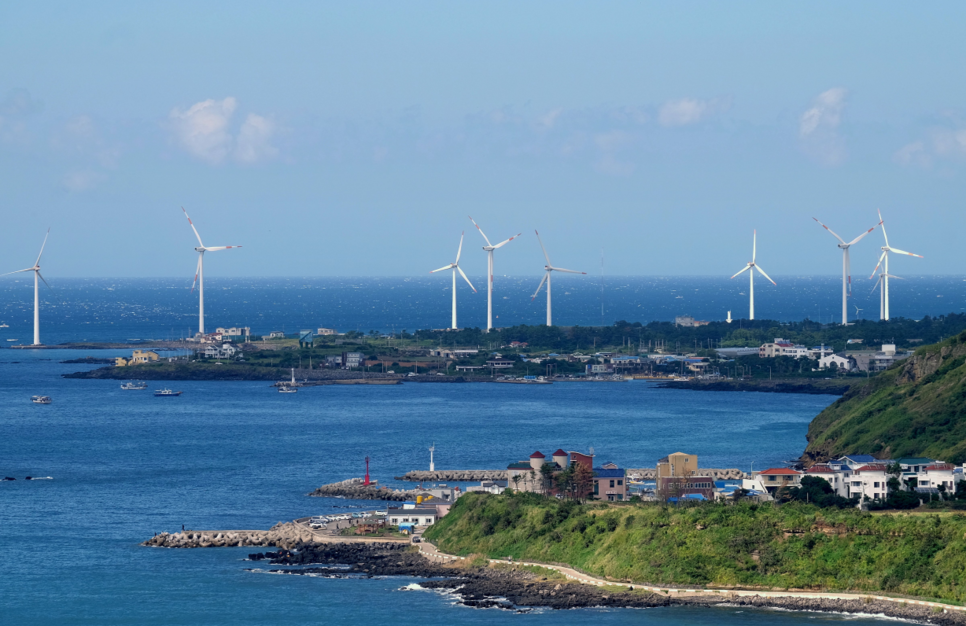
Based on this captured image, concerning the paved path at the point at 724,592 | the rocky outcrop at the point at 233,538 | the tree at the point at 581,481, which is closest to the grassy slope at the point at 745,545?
the paved path at the point at 724,592

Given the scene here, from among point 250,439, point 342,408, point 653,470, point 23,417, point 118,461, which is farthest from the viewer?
point 342,408

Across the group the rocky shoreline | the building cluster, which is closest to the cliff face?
the building cluster

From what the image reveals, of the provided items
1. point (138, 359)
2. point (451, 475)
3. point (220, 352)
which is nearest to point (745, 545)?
point (451, 475)

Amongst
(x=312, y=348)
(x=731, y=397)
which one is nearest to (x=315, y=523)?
(x=731, y=397)

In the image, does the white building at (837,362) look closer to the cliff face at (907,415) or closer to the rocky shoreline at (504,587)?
the cliff face at (907,415)

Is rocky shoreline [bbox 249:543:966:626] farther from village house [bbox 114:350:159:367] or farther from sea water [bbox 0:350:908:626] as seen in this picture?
village house [bbox 114:350:159:367]

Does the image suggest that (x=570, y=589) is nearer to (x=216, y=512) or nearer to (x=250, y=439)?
(x=216, y=512)
